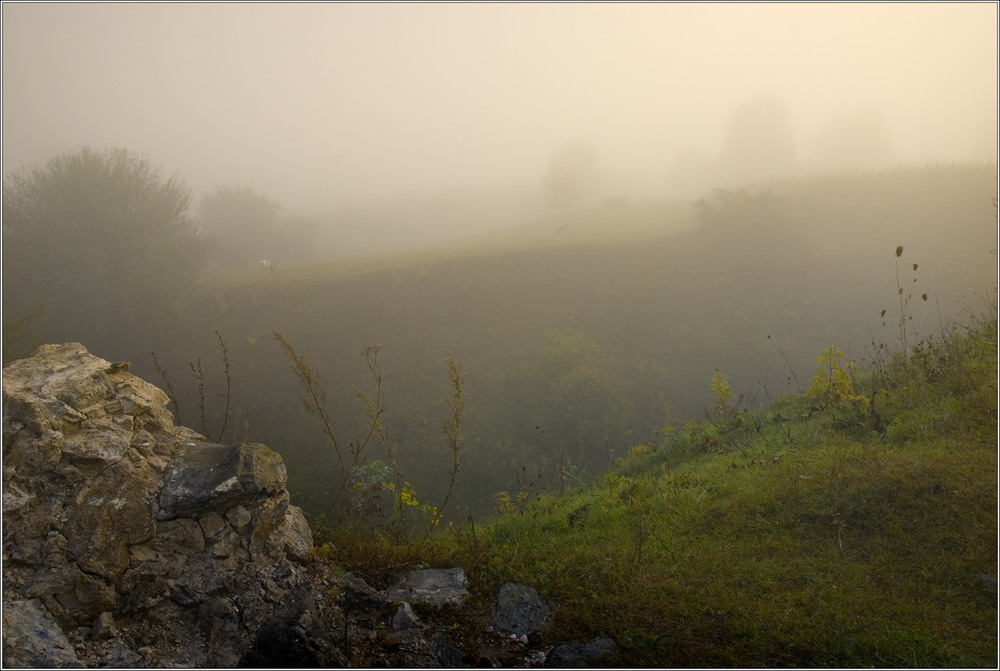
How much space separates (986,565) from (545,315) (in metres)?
19.0

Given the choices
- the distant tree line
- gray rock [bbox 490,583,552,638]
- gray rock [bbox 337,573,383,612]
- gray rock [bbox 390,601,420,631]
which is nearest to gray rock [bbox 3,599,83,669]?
gray rock [bbox 337,573,383,612]

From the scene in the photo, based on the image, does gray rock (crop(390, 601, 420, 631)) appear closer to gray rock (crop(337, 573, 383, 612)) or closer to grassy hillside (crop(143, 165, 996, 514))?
gray rock (crop(337, 573, 383, 612))

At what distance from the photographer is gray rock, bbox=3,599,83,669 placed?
3.19 m

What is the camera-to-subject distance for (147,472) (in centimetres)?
440

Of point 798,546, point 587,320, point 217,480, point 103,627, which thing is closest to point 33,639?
point 103,627

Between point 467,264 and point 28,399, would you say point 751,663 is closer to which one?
point 28,399

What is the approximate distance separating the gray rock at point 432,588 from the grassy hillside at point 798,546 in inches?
6.9

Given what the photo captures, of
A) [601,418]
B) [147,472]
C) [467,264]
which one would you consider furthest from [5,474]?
[467,264]

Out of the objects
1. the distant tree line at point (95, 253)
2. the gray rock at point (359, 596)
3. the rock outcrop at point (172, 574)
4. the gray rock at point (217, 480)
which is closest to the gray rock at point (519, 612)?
the rock outcrop at point (172, 574)

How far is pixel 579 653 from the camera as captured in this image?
146 inches

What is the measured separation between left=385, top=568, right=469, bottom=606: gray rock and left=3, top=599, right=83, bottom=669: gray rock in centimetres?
214

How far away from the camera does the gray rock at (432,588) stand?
4.29 meters

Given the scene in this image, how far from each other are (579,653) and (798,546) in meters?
2.64

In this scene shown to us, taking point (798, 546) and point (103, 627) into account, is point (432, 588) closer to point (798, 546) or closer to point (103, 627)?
point (103, 627)
